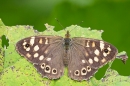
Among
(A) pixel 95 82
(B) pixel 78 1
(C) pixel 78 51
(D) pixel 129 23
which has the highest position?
(B) pixel 78 1

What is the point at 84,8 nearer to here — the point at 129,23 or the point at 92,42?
the point at 129,23

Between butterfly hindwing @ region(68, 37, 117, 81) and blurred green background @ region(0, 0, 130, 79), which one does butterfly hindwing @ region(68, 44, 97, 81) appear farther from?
blurred green background @ region(0, 0, 130, 79)

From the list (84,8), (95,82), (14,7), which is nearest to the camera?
(95,82)

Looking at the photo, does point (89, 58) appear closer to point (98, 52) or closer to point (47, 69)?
point (98, 52)

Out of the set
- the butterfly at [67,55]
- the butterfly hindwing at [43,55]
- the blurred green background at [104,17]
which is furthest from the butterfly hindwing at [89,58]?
the blurred green background at [104,17]

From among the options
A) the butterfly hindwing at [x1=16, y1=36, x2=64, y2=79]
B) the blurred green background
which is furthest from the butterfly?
the blurred green background

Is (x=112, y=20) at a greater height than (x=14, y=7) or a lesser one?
lesser

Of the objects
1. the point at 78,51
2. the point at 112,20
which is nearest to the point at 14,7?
the point at 112,20
